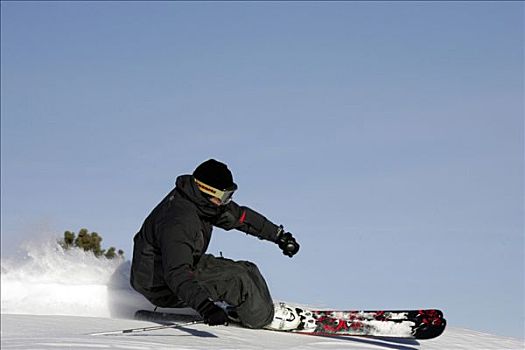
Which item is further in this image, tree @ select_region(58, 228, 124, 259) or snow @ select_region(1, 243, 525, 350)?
tree @ select_region(58, 228, 124, 259)

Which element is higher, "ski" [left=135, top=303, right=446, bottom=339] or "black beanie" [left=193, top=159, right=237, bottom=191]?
"black beanie" [left=193, top=159, right=237, bottom=191]

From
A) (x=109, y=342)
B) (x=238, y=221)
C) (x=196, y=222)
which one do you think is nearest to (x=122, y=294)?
(x=238, y=221)

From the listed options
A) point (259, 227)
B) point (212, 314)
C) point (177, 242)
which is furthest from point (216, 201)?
point (259, 227)

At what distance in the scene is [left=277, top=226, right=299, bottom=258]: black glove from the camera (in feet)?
27.3

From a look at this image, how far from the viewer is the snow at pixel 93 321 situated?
5910mm

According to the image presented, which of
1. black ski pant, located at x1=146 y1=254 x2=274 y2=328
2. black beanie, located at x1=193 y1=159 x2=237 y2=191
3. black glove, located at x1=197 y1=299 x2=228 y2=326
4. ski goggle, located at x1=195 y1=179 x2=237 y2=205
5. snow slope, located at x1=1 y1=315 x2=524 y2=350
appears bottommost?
snow slope, located at x1=1 y1=315 x2=524 y2=350

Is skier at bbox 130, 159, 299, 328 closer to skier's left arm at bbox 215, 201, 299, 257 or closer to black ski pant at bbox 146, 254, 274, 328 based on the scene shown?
black ski pant at bbox 146, 254, 274, 328

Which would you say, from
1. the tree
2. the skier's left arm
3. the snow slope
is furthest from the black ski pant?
the tree

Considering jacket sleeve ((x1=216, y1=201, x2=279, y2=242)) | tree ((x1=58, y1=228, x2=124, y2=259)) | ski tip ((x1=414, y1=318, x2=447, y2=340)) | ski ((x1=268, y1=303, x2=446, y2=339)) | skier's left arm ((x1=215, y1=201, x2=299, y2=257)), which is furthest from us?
tree ((x1=58, y1=228, x2=124, y2=259))

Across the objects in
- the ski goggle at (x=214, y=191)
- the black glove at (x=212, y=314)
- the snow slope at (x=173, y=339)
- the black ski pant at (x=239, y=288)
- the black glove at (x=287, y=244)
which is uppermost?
the ski goggle at (x=214, y=191)

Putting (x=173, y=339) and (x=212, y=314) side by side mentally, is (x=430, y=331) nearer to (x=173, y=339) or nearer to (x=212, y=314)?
(x=212, y=314)

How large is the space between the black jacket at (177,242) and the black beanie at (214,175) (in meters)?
0.09

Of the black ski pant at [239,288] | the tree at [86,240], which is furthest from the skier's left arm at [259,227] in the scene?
the tree at [86,240]

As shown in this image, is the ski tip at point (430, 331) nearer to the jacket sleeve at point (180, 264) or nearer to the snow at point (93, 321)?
the snow at point (93, 321)
